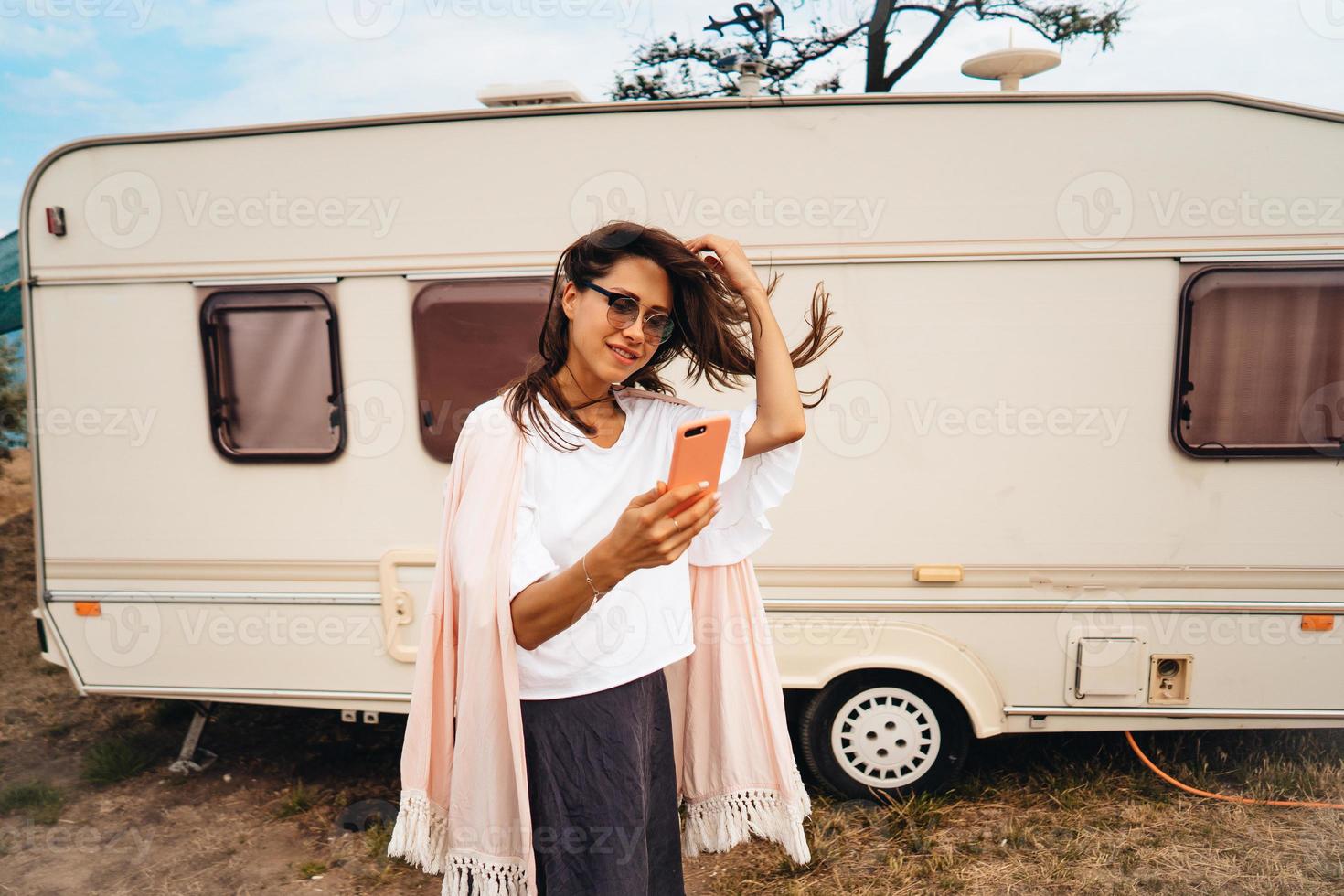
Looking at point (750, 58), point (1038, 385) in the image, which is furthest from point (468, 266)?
point (1038, 385)

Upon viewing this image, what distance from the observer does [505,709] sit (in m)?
1.65

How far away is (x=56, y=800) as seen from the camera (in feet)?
14.2

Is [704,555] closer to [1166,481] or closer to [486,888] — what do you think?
[486,888]

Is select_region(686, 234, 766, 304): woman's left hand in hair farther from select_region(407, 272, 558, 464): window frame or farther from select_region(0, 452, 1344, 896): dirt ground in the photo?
select_region(0, 452, 1344, 896): dirt ground

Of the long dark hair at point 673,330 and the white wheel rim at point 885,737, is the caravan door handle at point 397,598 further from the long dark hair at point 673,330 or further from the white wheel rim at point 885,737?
the long dark hair at point 673,330

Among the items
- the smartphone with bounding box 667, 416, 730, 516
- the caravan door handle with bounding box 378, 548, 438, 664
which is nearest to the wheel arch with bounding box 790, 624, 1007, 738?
the caravan door handle with bounding box 378, 548, 438, 664

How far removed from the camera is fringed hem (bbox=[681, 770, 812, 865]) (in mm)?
2043

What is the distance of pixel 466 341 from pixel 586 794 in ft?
7.67

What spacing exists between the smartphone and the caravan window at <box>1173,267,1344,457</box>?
2.84 meters

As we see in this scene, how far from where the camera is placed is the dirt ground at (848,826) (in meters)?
3.43

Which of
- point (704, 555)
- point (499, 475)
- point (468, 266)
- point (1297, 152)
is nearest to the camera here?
point (499, 475)

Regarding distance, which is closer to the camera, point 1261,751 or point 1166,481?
point 1166,481

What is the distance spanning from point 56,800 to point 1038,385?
5043 mm

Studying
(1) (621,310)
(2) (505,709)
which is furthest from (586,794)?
(1) (621,310)
